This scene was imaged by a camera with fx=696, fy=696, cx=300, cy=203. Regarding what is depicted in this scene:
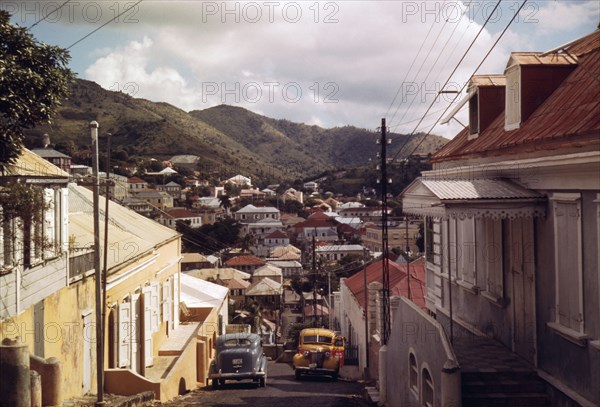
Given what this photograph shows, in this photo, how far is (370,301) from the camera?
1110 inches

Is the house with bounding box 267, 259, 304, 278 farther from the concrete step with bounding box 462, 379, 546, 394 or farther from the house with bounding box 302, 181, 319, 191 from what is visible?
the house with bounding box 302, 181, 319, 191

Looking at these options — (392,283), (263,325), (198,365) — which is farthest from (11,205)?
(263,325)

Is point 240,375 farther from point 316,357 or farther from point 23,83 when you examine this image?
point 23,83

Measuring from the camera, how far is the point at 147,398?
15945 mm

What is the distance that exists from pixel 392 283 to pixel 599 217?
2295 cm

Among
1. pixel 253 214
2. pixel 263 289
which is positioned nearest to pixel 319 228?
pixel 253 214

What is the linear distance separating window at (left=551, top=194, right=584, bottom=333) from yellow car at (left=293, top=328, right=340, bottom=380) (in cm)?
1540

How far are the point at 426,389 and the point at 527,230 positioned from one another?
331 cm

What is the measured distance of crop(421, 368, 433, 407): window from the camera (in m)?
11.8

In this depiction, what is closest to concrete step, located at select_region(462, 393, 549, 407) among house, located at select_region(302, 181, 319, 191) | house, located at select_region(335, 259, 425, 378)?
house, located at select_region(335, 259, 425, 378)

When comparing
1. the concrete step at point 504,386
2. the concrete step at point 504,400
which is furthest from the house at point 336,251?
the concrete step at point 504,400

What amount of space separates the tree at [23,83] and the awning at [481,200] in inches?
239

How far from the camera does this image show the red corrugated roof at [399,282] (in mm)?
29250

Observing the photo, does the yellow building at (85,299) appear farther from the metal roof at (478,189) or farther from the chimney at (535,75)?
the chimney at (535,75)
